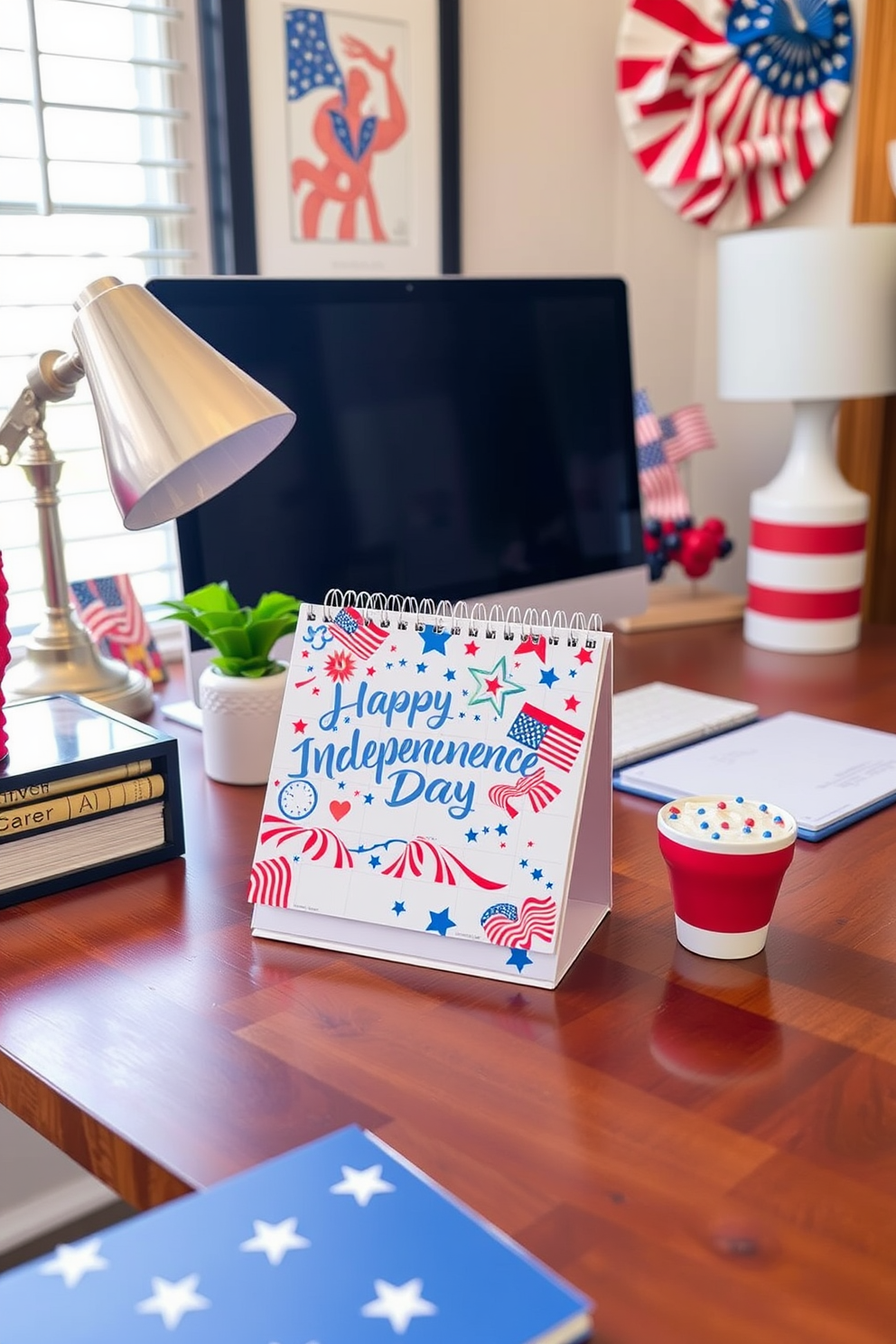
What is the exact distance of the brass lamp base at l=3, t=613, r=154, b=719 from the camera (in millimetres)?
1228

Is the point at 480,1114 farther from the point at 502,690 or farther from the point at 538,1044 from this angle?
the point at 502,690

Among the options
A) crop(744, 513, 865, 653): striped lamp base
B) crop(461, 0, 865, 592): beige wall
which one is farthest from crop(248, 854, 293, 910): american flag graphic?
crop(461, 0, 865, 592): beige wall

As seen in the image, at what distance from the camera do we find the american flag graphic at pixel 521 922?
774mm

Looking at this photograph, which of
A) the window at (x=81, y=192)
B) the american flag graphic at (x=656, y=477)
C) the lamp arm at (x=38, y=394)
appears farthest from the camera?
the american flag graphic at (x=656, y=477)

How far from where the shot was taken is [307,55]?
62.5 inches

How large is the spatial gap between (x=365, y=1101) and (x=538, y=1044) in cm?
11

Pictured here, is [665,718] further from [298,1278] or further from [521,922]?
[298,1278]

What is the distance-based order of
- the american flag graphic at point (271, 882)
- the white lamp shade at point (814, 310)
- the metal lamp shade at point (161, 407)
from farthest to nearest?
the white lamp shade at point (814, 310)
the american flag graphic at point (271, 882)
the metal lamp shade at point (161, 407)

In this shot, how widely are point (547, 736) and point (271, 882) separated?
8.2 inches

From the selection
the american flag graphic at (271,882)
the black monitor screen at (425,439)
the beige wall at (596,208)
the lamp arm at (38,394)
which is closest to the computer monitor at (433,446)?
the black monitor screen at (425,439)

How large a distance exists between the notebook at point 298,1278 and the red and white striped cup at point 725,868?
0.29 metres

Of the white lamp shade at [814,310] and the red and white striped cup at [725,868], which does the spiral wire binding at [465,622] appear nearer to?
the red and white striped cup at [725,868]

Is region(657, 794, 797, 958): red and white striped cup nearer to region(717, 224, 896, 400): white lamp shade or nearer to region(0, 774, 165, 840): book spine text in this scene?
region(0, 774, 165, 840): book spine text

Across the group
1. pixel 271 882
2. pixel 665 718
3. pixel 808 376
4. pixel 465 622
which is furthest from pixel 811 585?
pixel 271 882
